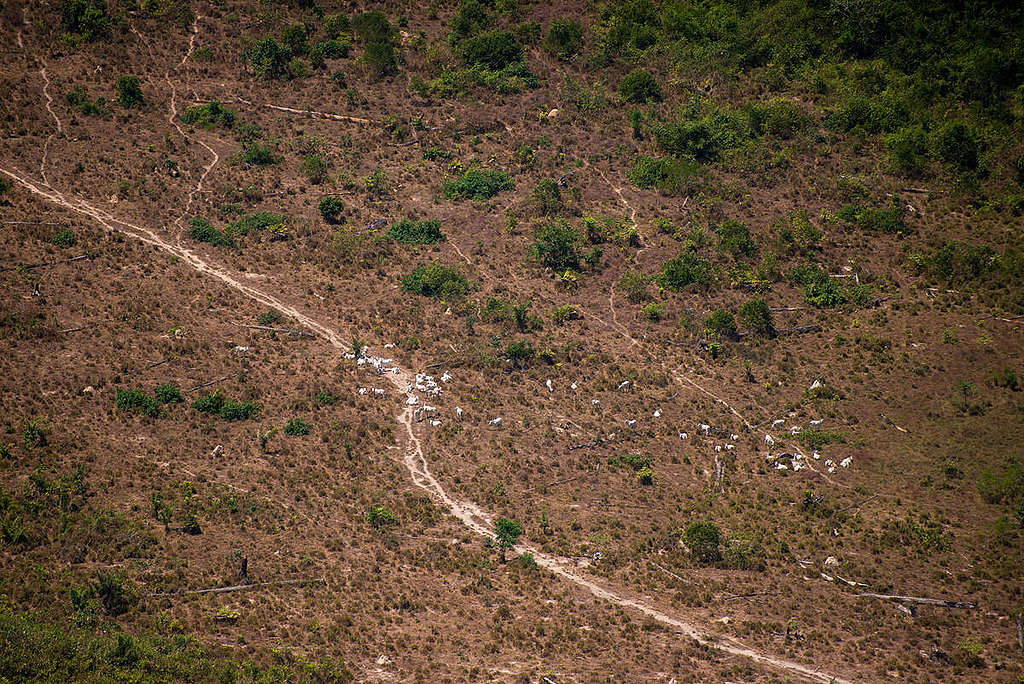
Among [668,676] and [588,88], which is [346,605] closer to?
[668,676]

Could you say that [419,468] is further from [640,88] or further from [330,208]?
[640,88]

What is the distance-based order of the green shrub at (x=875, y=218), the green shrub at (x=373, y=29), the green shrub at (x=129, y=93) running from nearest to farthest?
1. the green shrub at (x=875, y=218)
2. the green shrub at (x=129, y=93)
3. the green shrub at (x=373, y=29)

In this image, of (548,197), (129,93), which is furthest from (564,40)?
(129,93)

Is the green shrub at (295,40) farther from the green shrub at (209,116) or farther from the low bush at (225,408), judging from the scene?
the low bush at (225,408)

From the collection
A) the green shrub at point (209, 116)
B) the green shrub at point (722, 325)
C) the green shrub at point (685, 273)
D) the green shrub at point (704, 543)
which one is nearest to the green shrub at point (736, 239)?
the green shrub at point (685, 273)

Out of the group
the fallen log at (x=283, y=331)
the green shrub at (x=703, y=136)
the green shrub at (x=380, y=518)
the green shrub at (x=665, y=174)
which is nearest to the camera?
the green shrub at (x=380, y=518)

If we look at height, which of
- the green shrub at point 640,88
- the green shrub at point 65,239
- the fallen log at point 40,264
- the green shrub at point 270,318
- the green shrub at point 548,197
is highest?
the green shrub at point 640,88
